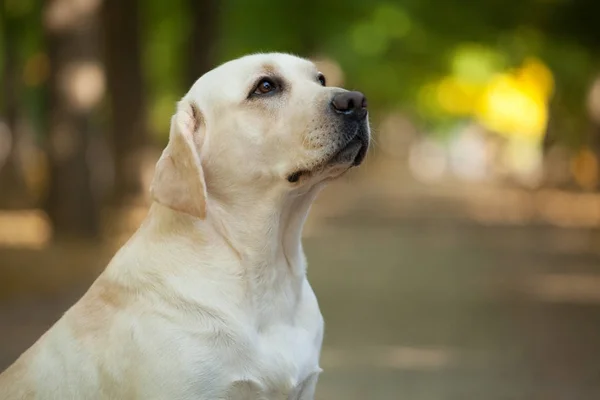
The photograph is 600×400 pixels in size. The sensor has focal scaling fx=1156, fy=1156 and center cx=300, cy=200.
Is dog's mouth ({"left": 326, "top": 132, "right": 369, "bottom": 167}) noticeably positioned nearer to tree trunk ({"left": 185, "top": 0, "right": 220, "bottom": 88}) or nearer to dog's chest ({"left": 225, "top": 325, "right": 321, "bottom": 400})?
dog's chest ({"left": 225, "top": 325, "right": 321, "bottom": 400})

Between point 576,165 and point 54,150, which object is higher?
point 54,150

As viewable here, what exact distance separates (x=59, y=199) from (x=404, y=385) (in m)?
12.4

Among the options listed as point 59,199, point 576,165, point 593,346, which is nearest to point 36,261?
point 59,199

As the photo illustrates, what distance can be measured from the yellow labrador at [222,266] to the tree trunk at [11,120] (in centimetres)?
2893

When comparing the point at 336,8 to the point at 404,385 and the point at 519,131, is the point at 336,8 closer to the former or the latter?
the point at 404,385

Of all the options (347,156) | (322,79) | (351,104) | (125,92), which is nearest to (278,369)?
(347,156)

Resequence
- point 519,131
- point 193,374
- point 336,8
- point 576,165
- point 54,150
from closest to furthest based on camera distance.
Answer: point 193,374 < point 54,150 < point 336,8 < point 576,165 < point 519,131

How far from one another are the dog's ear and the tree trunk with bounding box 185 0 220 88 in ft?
67.5

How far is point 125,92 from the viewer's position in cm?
2509

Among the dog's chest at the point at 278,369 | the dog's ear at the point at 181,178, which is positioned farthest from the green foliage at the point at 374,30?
the dog's chest at the point at 278,369

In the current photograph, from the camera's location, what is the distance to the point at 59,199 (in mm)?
19891

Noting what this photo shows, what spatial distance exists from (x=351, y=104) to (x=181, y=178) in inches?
32.4

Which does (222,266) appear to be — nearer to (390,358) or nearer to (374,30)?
(390,358)

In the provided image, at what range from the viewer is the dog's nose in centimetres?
479
